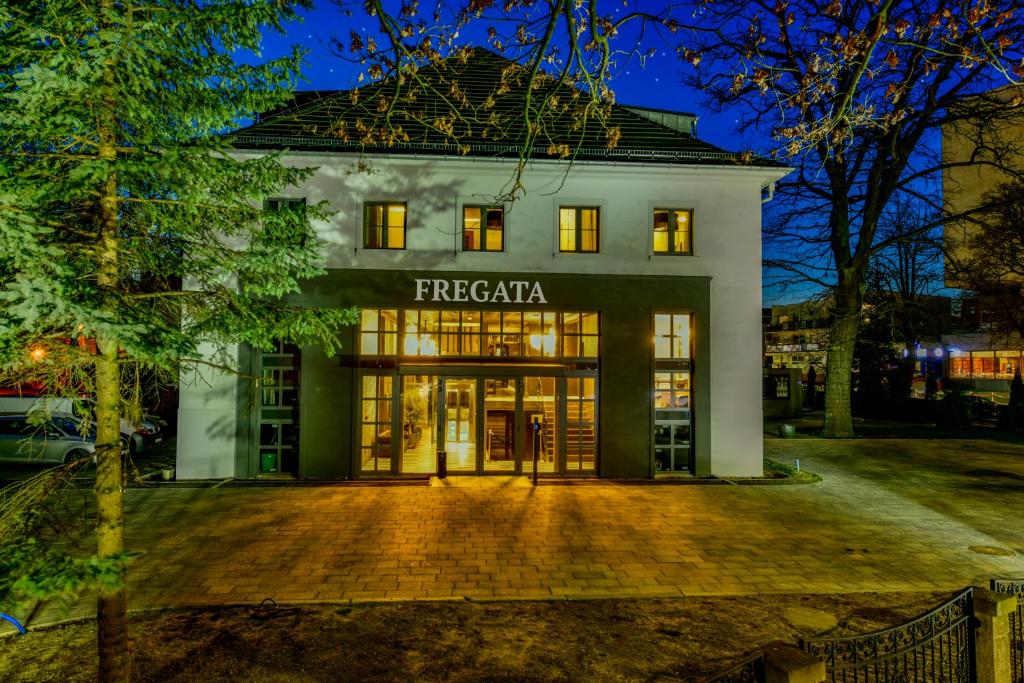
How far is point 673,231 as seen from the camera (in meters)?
13.3

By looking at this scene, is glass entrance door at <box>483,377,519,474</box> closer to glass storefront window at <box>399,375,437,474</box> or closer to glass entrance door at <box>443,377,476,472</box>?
glass entrance door at <box>443,377,476,472</box>

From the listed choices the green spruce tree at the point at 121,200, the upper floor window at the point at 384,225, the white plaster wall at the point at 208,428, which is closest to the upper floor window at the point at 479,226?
the upper floor window at the point at 384,225

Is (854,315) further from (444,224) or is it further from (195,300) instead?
(195,300)

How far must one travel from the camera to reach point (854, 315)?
18.9m

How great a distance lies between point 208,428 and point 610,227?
10.3 metres

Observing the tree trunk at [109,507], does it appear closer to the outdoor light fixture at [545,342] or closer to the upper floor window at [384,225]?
the upper floor window at [384,225]

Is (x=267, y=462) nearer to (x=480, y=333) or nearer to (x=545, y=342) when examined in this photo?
(x=480, y=333)

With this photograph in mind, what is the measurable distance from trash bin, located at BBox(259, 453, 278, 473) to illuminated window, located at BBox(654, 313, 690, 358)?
9.30m

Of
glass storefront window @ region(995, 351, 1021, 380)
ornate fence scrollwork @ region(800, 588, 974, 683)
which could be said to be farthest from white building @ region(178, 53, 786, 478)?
glass storefront window @ region(995, 351, 1021, 380)

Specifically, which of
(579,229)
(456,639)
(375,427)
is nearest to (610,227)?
(579,229)

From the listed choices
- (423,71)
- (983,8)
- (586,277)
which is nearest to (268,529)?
(586,277)

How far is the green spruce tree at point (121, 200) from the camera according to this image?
142 inches

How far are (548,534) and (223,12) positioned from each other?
25.7ft

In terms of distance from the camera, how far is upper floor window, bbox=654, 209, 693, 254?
1327cm
